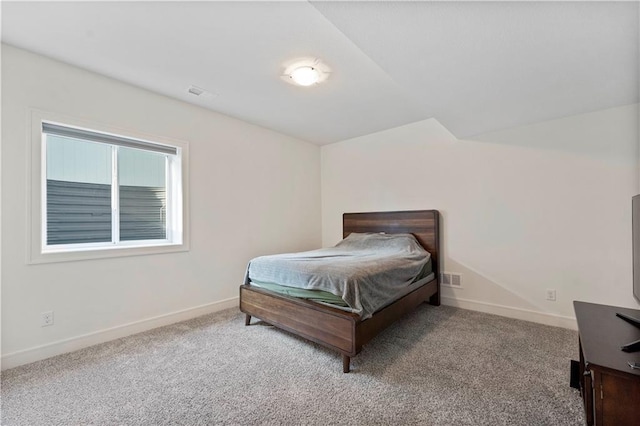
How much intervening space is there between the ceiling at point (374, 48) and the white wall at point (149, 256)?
0.24 m

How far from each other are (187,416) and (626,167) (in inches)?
152

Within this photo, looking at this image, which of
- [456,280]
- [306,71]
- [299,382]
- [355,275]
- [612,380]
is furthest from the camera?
[456,280]

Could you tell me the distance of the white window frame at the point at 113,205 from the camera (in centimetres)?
209

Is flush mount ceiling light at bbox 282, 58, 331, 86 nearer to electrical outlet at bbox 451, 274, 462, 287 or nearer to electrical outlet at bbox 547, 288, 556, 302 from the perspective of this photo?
electrical outlet at bbox 451, 274, 462, 287

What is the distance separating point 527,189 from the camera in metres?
2.86

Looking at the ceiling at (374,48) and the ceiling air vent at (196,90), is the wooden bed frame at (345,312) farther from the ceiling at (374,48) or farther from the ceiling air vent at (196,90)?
the ceiling air vent at (196,90)

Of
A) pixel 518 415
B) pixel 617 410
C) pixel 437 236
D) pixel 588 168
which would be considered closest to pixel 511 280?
pixel 437 236

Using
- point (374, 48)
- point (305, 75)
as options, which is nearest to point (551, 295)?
point (374, 48)

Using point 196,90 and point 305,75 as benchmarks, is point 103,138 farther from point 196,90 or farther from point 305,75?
point 305,75

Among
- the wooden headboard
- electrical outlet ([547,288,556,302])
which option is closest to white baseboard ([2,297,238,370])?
the wooden headboard

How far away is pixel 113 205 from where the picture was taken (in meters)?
2.59

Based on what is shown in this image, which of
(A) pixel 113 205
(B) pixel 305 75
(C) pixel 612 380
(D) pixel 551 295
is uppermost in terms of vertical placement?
(B) pixel 305 75

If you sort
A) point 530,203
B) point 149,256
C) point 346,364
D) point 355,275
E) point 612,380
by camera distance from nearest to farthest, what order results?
point 612,380, point 346,364, point 355,275, point 149,256, point 530,203

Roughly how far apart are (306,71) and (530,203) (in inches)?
103
